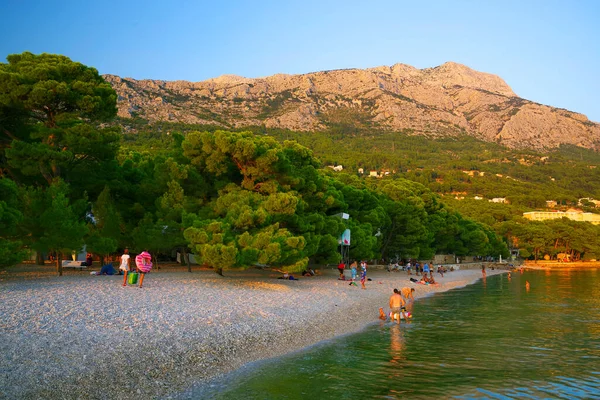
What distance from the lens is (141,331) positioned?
13.2 metres

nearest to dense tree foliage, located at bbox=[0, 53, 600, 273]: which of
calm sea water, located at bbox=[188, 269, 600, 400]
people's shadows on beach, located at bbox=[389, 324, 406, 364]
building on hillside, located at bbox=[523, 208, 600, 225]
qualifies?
people's shadows on beach, located at bbox=[389, 324, 406, 364]

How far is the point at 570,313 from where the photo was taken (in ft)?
87.3

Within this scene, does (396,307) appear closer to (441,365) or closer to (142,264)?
(441,365)

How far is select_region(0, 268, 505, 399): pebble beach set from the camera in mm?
9867

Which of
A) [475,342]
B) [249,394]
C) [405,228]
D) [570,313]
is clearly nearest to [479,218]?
[405,228]

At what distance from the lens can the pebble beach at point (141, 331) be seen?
987 centimetres

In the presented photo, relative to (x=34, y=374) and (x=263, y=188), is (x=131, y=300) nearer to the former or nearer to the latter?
(x=34, y=374)

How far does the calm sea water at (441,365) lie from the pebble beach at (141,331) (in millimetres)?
971

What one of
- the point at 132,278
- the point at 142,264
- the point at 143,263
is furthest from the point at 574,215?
the point at 132,278

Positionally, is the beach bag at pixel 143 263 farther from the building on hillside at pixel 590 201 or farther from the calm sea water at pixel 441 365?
the building on hillside at pixel 590 201

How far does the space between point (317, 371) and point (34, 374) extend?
22.3ft

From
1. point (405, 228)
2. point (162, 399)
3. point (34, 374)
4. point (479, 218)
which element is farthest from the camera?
Answer: point (479, 218)

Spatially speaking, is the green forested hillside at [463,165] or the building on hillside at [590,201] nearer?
the green forested hillside at [463,165]

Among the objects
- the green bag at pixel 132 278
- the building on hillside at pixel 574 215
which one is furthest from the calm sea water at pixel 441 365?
the building on hillside at pixel 574 215
